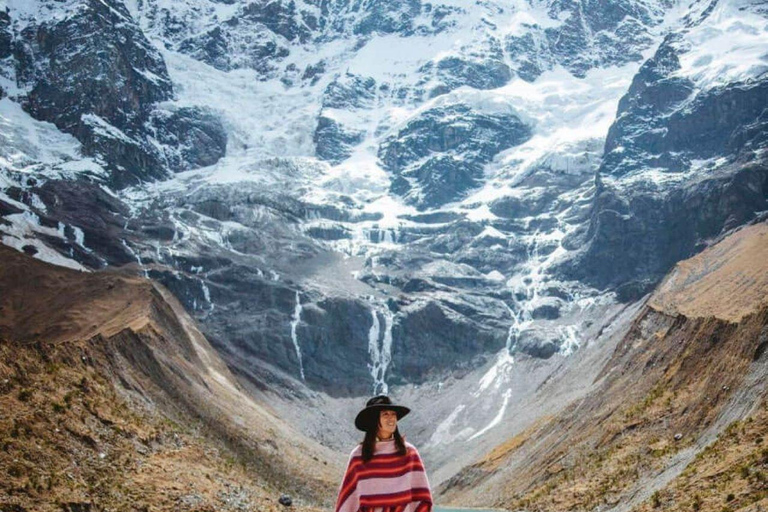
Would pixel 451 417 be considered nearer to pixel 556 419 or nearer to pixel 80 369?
pixel 556 419

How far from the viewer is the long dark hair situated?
45.8 feet

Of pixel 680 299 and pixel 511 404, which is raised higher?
pixel 680 299

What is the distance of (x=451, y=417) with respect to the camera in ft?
644

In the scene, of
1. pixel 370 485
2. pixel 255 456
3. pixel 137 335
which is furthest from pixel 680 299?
pixel 370 485

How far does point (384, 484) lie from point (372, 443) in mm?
667

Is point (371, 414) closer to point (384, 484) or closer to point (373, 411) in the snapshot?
point (373, 411)

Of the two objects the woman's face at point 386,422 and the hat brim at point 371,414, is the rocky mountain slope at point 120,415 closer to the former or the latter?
the hat brim at point 371,414

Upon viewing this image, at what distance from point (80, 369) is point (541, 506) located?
1458 inches

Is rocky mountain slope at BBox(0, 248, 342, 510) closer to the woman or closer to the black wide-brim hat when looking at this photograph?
the woman

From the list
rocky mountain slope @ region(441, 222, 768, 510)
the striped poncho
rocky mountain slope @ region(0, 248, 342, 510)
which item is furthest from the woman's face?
rocky mountain slope @ region(0, 248, 342, 510)

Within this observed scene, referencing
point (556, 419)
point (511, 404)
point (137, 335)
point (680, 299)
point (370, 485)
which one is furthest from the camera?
point (511, 404)

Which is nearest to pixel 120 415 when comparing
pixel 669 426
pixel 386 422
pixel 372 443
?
pixel 372 443

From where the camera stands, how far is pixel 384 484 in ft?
45.8

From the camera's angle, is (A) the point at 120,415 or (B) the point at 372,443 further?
(A) the point at 120,415
